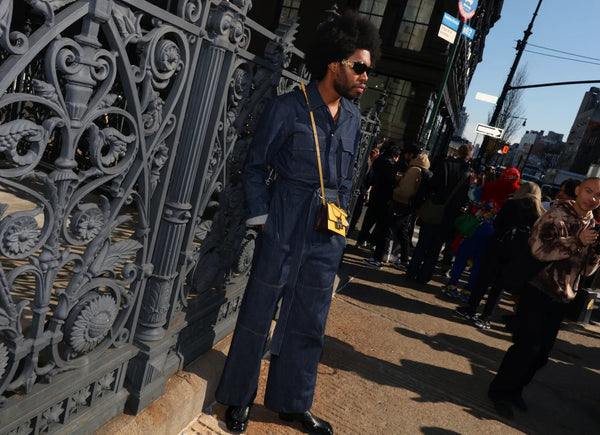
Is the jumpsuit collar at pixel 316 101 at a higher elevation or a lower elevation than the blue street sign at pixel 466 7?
lower

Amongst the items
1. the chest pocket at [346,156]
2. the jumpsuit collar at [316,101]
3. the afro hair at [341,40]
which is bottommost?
the chest pocket at [346,156]

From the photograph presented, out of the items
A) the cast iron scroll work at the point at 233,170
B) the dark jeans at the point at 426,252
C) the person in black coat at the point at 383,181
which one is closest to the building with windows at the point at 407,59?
the person in black coat at the point at 383,181

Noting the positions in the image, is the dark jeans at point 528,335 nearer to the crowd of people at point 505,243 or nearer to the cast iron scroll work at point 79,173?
the crowd of people at point 505,243

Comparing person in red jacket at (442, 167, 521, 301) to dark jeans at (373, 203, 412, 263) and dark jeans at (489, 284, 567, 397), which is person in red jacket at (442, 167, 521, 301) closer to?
dark jeans at (373, 203, 412, 263)

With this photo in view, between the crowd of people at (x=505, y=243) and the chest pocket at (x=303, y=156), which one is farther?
the crowd of people at (x=505, y=243)

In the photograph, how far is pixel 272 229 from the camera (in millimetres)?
2426

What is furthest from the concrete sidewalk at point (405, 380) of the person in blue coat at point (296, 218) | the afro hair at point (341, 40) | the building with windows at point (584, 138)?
the building with windows at point (584, 138)

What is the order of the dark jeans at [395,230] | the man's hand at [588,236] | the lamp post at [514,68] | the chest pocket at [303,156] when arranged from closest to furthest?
the chest pocket at [303,156], the man's hand at [588,236], the dark jeans at [395,230], the lamp post at [514,68]

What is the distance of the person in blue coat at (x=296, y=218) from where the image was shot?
7.89 ft

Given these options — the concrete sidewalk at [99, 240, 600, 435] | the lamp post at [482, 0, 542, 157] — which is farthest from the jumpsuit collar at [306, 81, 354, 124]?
the lamp post at [482, 0, 542, 157]

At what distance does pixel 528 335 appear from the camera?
11.9ft

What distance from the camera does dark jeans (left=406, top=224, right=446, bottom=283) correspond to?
6.78 meters

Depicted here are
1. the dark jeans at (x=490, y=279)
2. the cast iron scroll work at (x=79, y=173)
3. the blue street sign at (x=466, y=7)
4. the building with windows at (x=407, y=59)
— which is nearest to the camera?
the cast iron scroll work at (x=79, y=173)

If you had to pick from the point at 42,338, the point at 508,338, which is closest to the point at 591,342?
the point at 508,338
